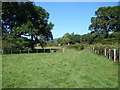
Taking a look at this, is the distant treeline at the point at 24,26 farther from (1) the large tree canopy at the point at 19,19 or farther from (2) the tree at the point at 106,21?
(2) the tree at the point at 106,21

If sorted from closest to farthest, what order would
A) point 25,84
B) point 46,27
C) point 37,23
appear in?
point 25,84 < point 37,23 < point 46,27

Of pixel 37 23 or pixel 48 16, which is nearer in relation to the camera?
pixel 37 23

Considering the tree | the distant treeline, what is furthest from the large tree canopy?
the tree

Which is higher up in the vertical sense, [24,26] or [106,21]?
[106,21]

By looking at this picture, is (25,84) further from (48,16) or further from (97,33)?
(97,33)

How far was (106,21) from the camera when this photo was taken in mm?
42562

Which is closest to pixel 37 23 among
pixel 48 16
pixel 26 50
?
pixel 48 16

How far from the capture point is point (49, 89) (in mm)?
3592

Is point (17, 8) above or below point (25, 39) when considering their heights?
above

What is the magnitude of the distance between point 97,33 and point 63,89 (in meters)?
42.2

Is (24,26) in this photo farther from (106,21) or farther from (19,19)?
(106,21)

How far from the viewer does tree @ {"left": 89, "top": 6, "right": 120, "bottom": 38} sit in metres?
40.7

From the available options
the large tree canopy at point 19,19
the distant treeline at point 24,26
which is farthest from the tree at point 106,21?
the large tree canopy at point 19,19

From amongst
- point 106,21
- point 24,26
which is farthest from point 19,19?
point 106,21
